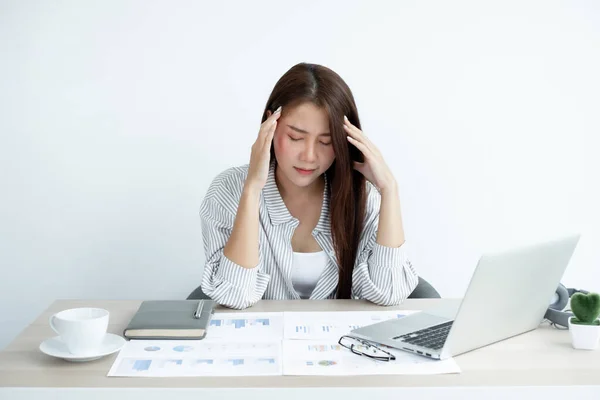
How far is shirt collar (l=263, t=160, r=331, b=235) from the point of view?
2188 mm

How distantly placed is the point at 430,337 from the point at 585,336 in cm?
32

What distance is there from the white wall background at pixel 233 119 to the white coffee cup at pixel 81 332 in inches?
62.1

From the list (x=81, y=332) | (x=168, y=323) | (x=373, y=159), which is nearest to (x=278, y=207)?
(x=373, y=159)

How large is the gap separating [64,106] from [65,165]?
235mm

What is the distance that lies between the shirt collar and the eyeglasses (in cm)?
64

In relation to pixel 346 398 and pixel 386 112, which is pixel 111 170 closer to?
pixel 386 112

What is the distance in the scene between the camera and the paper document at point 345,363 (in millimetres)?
1382

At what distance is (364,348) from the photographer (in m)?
1.50

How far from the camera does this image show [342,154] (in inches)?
81.3

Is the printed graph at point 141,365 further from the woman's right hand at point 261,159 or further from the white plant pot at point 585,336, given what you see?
the white plant pot at point 585,336

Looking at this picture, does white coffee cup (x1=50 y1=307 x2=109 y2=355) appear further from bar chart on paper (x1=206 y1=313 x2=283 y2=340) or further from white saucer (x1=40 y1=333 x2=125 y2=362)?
bar chart on paper (x1=206 y1=313 x2=283 y2=340)

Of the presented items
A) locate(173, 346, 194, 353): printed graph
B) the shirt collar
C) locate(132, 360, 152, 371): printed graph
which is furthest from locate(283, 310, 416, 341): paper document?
the shirt collar

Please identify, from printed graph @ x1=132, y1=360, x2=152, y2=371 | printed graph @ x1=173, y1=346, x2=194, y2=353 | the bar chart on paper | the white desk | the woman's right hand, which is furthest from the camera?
the woman's right hand

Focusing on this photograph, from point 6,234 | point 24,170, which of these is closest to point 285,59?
point 24,170
